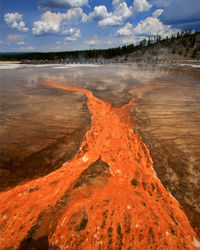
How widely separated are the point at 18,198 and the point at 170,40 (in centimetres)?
8748

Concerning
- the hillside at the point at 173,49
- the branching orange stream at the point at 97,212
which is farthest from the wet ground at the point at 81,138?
the hillside at the point at 173,49

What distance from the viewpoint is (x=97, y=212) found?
278 cm

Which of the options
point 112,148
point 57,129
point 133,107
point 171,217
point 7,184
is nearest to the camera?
point 171,217

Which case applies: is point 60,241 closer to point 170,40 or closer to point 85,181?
point 85,181

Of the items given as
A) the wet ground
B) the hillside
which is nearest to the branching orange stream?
the wet ground

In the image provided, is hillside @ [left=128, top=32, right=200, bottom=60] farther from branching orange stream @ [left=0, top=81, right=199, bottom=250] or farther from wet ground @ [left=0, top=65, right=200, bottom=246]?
branching orange stream @ [left=0, top=81, right=199, bottom=250]

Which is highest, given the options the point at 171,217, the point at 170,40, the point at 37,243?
the point at 170,40

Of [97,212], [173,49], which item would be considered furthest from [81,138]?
[173,49]

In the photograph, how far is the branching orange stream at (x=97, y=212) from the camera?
234cm

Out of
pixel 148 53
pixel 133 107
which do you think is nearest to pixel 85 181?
pixel 133 107

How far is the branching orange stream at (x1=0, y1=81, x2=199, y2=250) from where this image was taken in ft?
7.68

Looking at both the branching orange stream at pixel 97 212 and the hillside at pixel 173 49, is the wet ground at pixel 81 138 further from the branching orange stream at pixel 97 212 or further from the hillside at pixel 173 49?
the hillside at pixel 173 49

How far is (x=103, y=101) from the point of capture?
902 centimetres

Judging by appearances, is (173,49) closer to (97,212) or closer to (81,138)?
(81,138)
